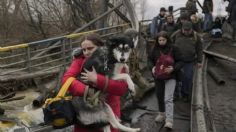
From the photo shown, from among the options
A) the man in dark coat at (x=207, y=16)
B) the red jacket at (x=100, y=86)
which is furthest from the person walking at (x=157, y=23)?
the red jacket at (x=100, y=86)

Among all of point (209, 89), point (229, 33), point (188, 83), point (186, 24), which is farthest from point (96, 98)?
point (229, 33)

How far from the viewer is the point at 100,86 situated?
3797 mm

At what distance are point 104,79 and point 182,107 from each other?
486 cm

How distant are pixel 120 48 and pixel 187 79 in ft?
14.8

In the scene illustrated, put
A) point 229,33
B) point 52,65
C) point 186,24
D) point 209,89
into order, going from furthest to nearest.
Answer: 1. point 229,33
2. point 52,65
3. point 209,89
4. point 186,24

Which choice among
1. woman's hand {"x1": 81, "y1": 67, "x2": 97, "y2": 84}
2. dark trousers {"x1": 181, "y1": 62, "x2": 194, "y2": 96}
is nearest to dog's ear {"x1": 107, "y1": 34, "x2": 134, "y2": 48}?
woman's hand {"x1": 81, "y1": 67, "x2": 97, "y2": 84}

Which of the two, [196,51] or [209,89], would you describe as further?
[209,89]

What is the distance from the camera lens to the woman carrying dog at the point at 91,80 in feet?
12.4

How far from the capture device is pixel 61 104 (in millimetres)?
3771

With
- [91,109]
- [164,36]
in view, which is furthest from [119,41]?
[164,36]

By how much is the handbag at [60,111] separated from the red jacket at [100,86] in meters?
0.07

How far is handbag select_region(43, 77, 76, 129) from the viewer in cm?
375

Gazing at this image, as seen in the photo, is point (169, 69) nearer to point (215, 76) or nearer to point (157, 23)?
point (215, 76)

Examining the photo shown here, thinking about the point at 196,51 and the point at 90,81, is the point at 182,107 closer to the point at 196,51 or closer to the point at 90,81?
the point at 196,51
